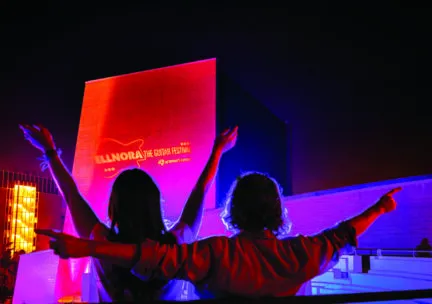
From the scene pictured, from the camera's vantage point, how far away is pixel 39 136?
1472 mm

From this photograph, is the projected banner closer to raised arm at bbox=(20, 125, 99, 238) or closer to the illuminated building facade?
raised arm at bbox=(20, 125, 99, 238)

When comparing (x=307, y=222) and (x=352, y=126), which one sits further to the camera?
(x=352, y=126)

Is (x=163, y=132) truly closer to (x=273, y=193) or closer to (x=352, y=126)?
(x=352, y=126)

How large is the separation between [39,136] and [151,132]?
588 centimetres

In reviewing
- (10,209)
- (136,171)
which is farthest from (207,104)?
(10,209)

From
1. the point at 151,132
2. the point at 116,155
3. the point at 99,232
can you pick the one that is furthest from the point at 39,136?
the point at 116,155

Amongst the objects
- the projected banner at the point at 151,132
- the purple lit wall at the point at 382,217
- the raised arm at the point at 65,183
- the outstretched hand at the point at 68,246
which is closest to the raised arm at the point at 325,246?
the outstretched hand at the point at 68,246

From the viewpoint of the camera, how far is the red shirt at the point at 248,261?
92cm

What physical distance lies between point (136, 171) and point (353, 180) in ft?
24.3

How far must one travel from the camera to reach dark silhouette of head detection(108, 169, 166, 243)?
120cm

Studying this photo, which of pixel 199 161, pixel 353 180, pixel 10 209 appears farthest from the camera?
pixel 10 209

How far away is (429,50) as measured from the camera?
6898 mm

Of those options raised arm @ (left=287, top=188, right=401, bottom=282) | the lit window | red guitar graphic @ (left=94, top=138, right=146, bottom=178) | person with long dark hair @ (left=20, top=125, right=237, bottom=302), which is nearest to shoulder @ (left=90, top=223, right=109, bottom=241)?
person with long dark hair @ (left=20, top=125, right=237, bottom=302)

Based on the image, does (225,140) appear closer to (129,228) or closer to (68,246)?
(129,228)
